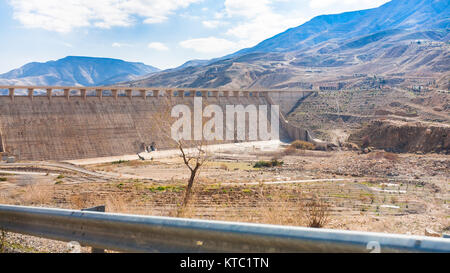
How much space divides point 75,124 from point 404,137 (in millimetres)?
31879

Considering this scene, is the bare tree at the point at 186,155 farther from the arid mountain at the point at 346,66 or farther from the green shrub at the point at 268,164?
the arid mountain at the point at 346,66

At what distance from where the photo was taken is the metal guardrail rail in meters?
→ 2.70

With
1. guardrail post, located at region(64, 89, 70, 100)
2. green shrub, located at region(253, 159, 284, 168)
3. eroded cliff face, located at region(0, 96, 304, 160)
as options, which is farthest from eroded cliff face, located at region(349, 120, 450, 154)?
guardrail post, located at region(64, 89, 70, 100)

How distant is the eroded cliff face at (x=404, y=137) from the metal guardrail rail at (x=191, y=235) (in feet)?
110

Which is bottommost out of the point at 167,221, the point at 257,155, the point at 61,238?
the point at 257,155

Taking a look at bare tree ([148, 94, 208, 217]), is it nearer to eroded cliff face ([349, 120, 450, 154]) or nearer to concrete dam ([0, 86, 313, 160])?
concrete dam ([0, 86, 313, 160])

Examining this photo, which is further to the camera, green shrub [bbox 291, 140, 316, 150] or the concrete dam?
green shrub [bbox 291, 140, 316, 150]

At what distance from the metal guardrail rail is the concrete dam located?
2670 centimetres

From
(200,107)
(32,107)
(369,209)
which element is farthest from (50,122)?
(369,209)

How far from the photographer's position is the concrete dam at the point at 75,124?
110 ft

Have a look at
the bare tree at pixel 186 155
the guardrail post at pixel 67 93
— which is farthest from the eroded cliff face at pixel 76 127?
the bare tree at pixel 186 155

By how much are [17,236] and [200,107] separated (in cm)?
4405
